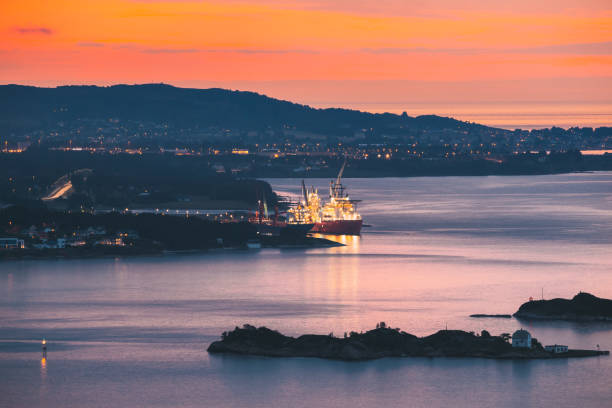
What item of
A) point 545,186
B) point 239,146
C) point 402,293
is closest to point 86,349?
point 402,293

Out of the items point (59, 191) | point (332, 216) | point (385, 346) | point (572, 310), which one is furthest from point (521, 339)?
point (59, 191)

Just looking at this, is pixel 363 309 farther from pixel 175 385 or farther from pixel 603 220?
pixel 603 220

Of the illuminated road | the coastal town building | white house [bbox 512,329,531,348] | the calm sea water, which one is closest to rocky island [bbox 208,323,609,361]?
white house [bbox 512,329,531,348]

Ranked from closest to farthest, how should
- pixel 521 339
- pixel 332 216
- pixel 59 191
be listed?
pixel 521 339
pixel 332 216
pixel 59 191

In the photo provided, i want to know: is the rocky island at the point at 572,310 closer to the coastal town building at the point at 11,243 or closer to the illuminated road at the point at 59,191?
the coastal town building at the point at 11,243

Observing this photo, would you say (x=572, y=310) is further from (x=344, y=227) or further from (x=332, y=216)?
(x=332, y=216)

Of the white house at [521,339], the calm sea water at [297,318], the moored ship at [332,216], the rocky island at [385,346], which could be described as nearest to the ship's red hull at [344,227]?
the moored ship at [332,216]
